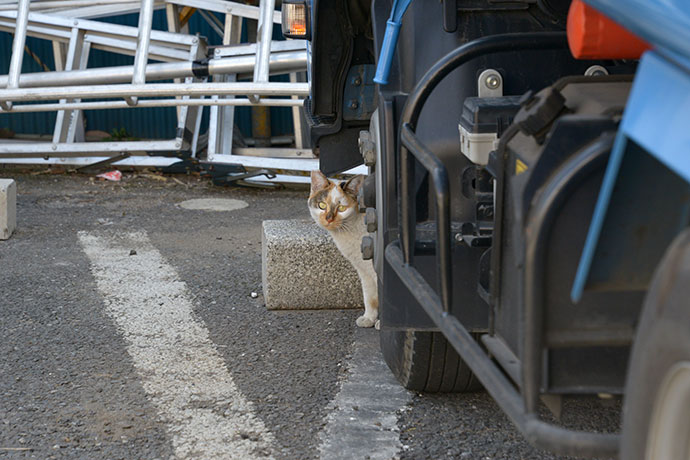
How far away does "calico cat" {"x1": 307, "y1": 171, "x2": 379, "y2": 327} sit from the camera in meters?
3.82

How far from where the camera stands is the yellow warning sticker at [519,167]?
156 centimetres

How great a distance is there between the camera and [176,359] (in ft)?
11.5

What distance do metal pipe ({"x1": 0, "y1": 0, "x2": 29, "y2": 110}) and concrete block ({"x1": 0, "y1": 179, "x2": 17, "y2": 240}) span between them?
103 cm

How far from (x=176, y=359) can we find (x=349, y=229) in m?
1.00

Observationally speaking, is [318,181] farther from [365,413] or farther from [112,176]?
[112,176]

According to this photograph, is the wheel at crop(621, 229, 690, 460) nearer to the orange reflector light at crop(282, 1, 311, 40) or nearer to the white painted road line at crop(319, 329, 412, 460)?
the white painted road line at crop(319, 329, 412, 460)

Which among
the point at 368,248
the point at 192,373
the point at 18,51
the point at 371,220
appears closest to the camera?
the point at 371,220

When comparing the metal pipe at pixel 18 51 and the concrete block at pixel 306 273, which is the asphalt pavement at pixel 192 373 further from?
the metal pipe at pixel 18 51

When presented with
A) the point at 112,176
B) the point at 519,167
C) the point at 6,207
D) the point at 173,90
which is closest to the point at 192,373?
the point at 519,167

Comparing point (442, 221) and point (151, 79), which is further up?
point (442, 221)

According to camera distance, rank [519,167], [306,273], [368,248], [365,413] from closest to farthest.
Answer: [519,167] < [368,248] < [365,413] < [306,273]

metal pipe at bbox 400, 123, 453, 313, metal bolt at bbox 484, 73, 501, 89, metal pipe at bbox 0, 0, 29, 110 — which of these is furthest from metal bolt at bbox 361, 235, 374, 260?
metal pipe at bbox 0, 0, 29, 110

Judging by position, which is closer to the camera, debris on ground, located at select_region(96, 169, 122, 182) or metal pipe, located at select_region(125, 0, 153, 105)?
metal pipe, located at select_region(125, 0, 153, 105)

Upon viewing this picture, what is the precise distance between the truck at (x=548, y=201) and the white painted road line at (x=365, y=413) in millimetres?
342
